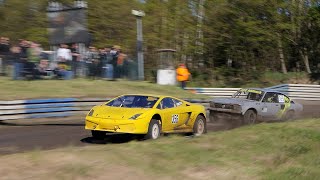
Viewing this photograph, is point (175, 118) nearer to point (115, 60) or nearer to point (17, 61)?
point (17, 61)

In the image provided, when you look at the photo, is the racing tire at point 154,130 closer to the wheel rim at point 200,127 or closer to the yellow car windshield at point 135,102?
the yellow car windshield at point 135,102

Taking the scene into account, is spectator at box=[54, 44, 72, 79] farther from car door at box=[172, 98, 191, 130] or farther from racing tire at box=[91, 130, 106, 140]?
racing tire at box=[91, 130, 106, 140]

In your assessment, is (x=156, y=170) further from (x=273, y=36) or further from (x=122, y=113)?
(x=273, y=36)

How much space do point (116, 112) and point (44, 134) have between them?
2715 millimetres

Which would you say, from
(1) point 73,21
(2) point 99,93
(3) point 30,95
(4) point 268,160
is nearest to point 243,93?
(2) point 99,93

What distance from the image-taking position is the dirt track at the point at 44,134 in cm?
1156

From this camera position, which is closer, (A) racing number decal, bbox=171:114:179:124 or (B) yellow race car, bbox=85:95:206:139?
(B) yellow race car, bbox=85:95:206:139

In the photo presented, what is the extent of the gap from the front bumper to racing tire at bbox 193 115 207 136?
2.48m

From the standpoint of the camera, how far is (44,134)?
44.8 feet

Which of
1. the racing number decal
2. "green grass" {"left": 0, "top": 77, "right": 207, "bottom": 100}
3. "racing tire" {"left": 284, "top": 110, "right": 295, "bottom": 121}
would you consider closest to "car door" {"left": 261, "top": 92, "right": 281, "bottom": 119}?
"racing tire" {"left": 284, "top": 110, "right": 295, "bottom": 121}

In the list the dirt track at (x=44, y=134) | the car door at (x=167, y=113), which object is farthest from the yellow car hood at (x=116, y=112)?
the dirt track at (x=44, y=134)

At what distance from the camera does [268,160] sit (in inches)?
352

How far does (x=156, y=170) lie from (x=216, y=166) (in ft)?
3.52

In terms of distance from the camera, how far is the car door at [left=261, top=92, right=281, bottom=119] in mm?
17312
